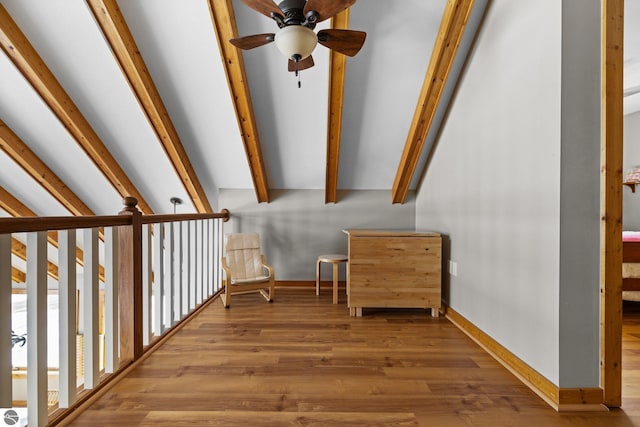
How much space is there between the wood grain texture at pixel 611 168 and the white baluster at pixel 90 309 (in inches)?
102

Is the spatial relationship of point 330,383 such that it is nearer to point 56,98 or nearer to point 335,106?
point 335,106

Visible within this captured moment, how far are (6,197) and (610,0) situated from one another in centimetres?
597

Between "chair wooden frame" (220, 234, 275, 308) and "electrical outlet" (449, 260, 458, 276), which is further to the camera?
"chair wooden frame" (220, 234, 275, 308)

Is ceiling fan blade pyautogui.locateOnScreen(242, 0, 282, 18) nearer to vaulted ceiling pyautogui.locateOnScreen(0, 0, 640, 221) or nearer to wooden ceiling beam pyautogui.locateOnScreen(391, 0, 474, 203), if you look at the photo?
vaulted ceiling pyautogui.locateOnScreen(0, 0, 640, 221)

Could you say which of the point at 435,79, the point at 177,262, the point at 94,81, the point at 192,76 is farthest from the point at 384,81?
the point at 94,81

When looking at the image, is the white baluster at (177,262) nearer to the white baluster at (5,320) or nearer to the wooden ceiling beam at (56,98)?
the wooden ceiling beam at (56,98)

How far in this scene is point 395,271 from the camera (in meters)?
3.42

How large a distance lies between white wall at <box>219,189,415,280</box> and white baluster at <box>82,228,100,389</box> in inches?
114

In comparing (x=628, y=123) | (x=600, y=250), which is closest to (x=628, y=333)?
A: (x=600, y=250)

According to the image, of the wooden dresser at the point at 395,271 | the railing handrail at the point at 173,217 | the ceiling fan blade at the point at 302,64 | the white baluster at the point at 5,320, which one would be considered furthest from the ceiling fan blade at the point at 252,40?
the wooden dresser at the point at 395,271

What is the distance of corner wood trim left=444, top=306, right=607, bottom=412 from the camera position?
1.84 meters

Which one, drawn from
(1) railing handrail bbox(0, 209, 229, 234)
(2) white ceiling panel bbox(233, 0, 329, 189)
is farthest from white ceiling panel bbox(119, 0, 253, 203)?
(1) railing handrail bbox(0, 209, 229, 234)

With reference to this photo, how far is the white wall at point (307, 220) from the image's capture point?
4844 millimetres

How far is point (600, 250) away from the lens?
1.84 meters
